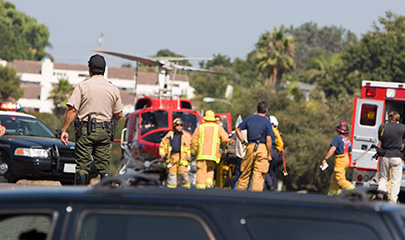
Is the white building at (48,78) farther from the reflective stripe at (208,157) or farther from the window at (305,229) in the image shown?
the window at (305,229)

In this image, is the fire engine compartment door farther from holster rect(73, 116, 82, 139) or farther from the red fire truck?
holster rect(73, 116, 82, 139)

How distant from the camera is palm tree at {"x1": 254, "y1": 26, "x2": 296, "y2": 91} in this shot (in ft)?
262

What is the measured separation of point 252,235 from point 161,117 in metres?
17.5

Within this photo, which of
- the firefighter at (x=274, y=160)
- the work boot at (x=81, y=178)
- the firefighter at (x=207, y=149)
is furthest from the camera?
the firefighter at (x=274, y=160)

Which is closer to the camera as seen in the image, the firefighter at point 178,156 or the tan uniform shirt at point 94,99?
the tan uniform shirt at point 94,99

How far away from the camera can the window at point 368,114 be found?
15.8 m

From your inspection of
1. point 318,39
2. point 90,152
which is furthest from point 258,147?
point 318,39

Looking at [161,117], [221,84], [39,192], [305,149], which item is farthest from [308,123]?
[221,84]

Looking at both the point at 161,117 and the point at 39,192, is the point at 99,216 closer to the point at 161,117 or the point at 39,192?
the point at 39,192

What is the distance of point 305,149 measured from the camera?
45.7 metres

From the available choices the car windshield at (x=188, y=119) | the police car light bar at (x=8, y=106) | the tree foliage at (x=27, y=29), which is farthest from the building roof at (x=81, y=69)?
the police car light bar at (x=8, y=106)

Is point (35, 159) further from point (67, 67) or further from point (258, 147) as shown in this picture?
point (67, 67)

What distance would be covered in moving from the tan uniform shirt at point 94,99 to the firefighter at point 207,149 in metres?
6.48

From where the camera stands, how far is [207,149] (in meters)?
15.1
